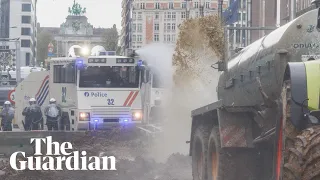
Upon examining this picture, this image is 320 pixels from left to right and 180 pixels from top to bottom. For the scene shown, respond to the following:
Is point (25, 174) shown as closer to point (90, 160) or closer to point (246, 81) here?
point (90, 160)

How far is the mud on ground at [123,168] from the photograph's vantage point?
46.0 feet

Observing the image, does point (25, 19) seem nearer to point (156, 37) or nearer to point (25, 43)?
point (25, 43)

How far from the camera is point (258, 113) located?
30.0 ft

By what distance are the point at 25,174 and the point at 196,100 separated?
772 cm

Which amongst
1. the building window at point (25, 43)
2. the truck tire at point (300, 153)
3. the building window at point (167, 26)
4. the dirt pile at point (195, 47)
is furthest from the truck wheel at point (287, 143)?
the building window at point (25, 43)

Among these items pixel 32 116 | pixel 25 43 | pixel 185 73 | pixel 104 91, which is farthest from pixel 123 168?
pixel 25 43

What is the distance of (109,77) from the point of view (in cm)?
2284

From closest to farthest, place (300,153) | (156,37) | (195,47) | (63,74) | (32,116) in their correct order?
(300,153) → (32,116) → (63,74) → (195,47) → (156,37)

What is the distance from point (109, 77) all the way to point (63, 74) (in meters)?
1.85

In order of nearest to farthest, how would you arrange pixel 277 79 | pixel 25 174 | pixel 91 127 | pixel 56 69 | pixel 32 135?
pixel 277 79 < pixel 25 174 < pixel 32 135 < pixel 91 127 < pixel 56 69

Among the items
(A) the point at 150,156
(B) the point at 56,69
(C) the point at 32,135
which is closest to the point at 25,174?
(C) the point at 32,135

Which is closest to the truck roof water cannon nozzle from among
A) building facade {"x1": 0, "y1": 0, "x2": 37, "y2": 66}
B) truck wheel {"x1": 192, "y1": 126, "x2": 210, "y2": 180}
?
truck wheel {"x1": 192, "y1": 126, "x2": 210, "y2": 180}

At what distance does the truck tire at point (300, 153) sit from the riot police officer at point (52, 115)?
57.1 ft

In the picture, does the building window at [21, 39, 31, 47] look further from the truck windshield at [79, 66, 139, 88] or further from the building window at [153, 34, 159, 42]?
the truck windshield at [79, 66, 139, 88]
